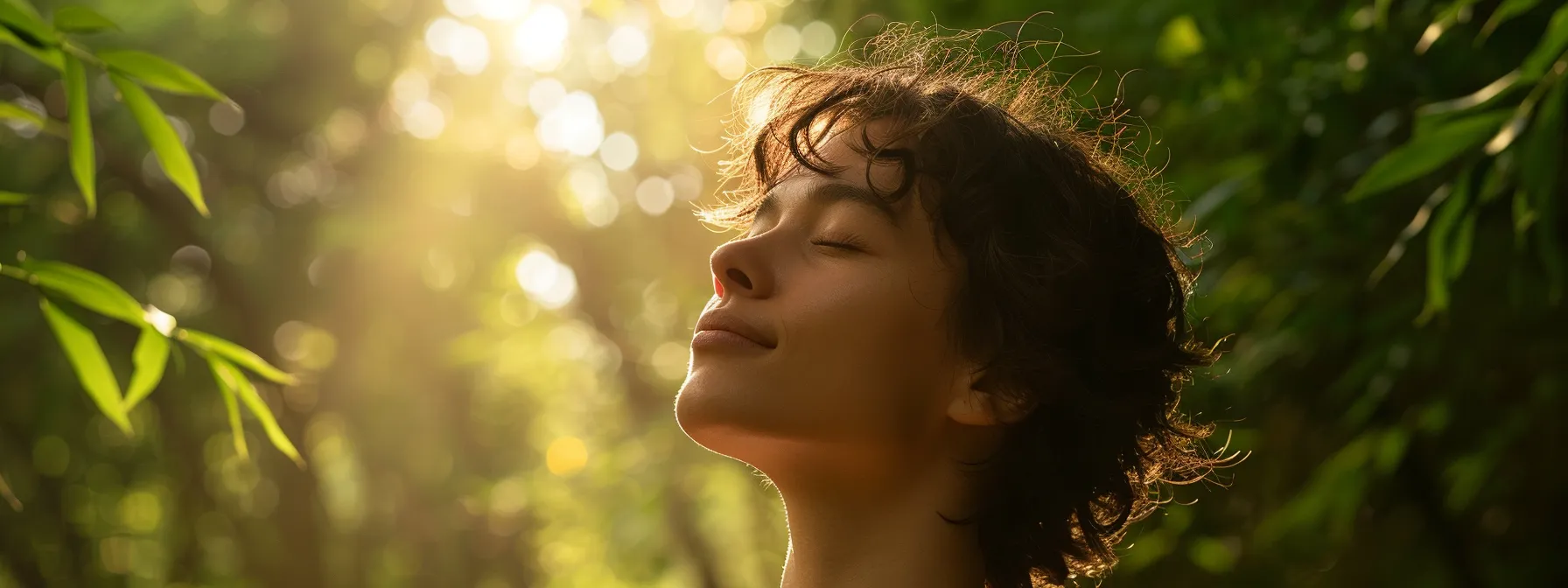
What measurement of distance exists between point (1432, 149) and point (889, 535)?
2.95ft

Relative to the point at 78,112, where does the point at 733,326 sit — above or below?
below

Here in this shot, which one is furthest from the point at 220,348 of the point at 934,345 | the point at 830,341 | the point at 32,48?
the point at 934,345

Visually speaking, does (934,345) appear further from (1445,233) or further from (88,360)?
(88,360)

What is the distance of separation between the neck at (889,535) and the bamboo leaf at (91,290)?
2.57 feet

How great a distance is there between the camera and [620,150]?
13102 mm

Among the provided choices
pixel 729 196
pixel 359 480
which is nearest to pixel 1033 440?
pixel 729 196

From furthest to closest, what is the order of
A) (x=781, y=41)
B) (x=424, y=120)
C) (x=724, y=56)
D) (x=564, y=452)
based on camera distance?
1. (x=564, y=452)
2. (x=424, y=120)
3. (x=724, y=56)
4. (x=781, y=41)

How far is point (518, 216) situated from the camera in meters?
12.6

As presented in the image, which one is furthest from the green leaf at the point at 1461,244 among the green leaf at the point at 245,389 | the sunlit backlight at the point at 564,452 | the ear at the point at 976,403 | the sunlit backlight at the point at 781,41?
the sunlit backlight at the point at 564,452

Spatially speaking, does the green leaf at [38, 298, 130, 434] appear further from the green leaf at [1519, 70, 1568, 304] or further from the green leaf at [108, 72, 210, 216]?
the green leaf at [1519, 70, 1568, 304]

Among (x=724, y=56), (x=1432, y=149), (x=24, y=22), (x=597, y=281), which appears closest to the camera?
(x=24, y=22)

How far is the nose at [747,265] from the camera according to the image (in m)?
1.54

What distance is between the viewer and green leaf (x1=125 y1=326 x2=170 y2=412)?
159 cm

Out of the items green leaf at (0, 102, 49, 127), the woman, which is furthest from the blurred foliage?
the woman
